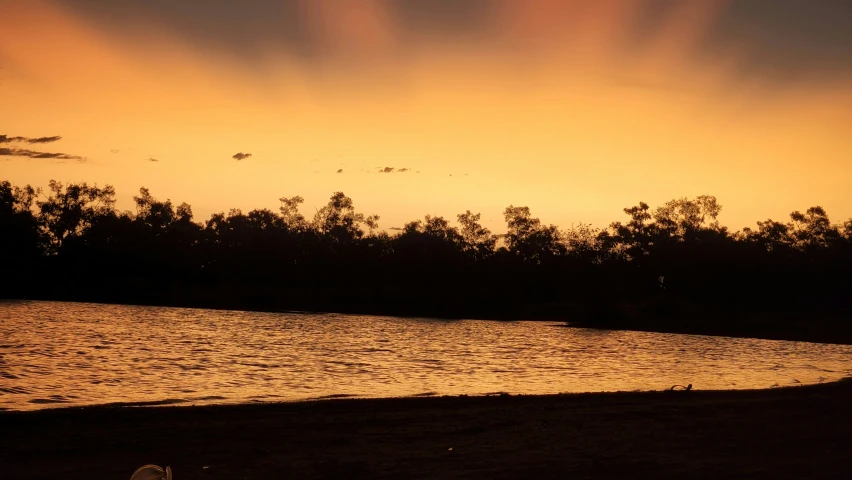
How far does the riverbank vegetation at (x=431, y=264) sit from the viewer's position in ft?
387

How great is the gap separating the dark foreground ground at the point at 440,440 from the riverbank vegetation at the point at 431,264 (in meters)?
84.2

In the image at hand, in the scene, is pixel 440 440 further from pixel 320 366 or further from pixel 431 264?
pixel 431 264

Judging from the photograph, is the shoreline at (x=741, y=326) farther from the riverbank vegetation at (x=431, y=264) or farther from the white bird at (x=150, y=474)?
the white bird at (x=150, y=474)

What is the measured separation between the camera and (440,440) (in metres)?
15.7

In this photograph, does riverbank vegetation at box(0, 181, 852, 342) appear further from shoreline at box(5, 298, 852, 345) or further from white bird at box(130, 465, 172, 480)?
white bird at box(130, 465, 172, 480)

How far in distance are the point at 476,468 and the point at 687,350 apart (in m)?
48.2

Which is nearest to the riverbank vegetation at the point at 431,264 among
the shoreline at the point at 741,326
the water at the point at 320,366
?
the shoreline at the point at 741,326

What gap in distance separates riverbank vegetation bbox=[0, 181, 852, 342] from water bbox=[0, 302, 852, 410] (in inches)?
2158

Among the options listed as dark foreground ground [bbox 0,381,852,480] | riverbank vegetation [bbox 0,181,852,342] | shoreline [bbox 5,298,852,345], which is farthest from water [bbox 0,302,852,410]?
riverbank vegetation [bbox 0,181,852,342]

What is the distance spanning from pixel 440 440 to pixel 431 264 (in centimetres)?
12878

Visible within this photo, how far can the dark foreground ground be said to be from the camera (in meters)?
12.7

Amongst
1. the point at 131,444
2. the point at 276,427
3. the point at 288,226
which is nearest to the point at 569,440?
the point at 276,427

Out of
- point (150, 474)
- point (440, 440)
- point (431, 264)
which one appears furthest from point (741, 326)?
point (150, 474)

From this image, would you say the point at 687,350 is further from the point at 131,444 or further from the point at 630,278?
the point at 630,278
